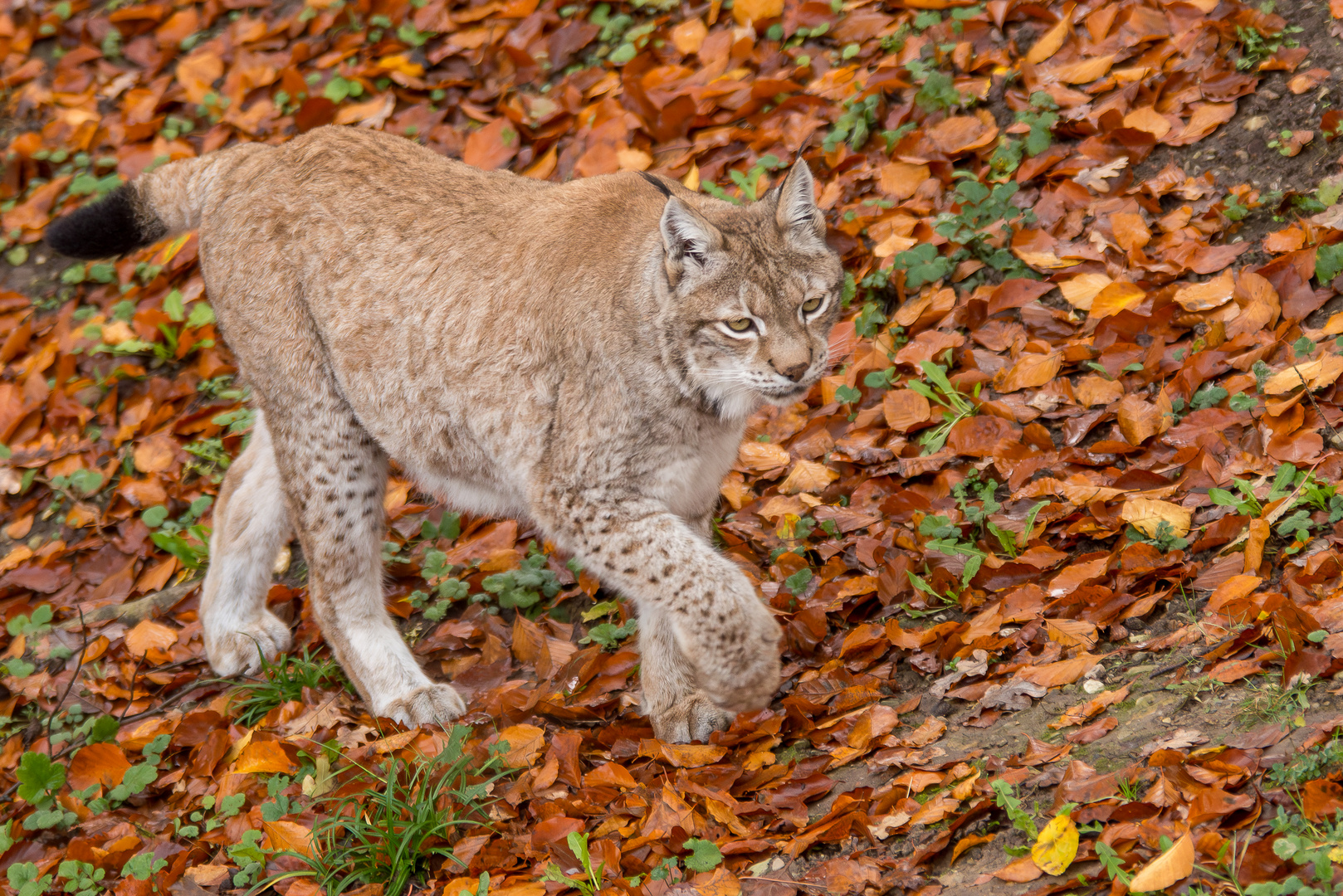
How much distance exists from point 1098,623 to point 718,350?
4.89ft

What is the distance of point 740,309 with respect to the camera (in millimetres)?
3994

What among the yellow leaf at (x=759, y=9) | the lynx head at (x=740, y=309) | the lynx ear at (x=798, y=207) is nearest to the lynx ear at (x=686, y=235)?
the lynx head at (x=740, y=309)

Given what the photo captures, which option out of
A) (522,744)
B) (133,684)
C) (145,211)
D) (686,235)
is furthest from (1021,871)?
(145,211)

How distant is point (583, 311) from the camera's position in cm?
425

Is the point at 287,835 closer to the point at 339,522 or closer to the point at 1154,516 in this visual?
the point at 339,522

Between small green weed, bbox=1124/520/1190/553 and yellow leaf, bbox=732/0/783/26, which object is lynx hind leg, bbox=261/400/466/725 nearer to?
small green weed, bbox=1124/520/1190/553

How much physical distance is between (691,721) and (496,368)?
1.49m

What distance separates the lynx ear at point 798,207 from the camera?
409cm

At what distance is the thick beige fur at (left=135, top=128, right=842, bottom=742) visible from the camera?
157 inches

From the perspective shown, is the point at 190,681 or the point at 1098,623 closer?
the point at 1098,623

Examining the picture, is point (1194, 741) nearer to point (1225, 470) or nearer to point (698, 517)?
point (1225, 470)

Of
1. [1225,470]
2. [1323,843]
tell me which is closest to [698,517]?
[1225,470]

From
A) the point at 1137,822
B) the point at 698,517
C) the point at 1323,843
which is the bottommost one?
the point at 698,517

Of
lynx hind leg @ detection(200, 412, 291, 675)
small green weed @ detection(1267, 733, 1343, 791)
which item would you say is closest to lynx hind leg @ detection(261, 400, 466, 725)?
lynx hind leg @ detection(200, 412, 291, 675)
